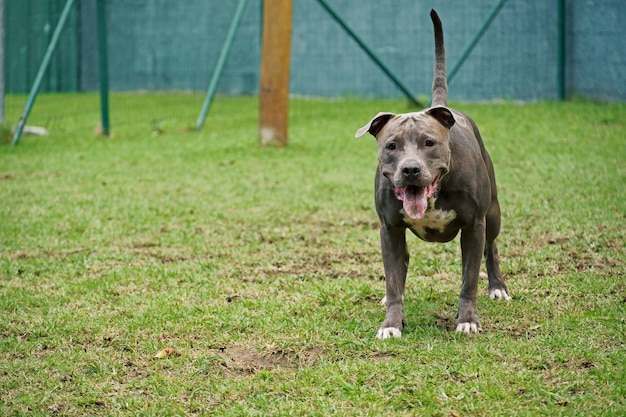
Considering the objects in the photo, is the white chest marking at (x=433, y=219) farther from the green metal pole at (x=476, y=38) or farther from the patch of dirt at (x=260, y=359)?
the green metal pole at (x=476, y=38)

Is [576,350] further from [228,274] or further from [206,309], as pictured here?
[228,274]

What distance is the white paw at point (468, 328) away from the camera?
4560 millimetres

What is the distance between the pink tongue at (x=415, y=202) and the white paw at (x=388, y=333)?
61 cm

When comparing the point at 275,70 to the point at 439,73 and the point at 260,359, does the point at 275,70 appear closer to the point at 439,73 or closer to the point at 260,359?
the point at 439,73

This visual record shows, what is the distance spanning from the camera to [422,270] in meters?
6.00

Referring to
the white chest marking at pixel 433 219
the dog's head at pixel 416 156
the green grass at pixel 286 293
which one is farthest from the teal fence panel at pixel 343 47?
the dog's head at pixel 416 156

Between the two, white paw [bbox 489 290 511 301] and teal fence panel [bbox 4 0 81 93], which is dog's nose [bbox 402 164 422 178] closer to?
white paw [bbox 489 290 511 301]

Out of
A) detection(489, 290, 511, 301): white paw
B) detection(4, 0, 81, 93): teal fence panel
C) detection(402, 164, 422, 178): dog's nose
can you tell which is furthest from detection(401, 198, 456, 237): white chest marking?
detection(4, 0, 81, 93): teal fence panel

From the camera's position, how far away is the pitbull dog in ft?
14.4

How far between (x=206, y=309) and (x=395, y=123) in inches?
63.9

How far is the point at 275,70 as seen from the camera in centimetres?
1131

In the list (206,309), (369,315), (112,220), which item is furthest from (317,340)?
(112,220)

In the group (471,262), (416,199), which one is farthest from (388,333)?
(416,199)

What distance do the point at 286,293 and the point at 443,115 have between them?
5.36 ft
